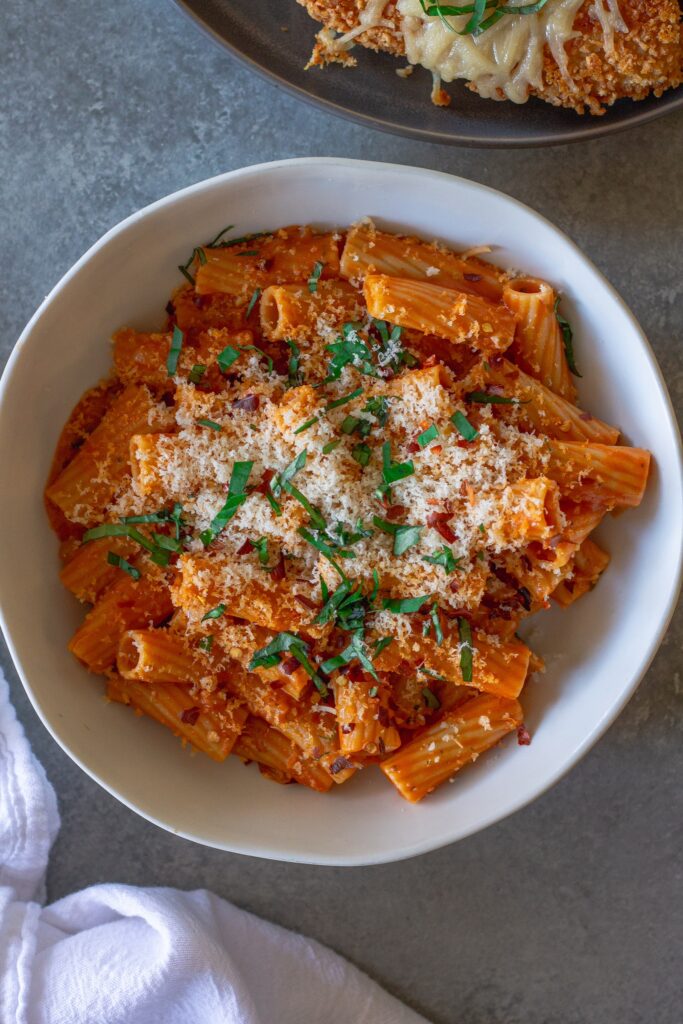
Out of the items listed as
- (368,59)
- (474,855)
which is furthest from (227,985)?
(368,59)

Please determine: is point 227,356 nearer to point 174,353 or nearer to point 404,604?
point 174,353

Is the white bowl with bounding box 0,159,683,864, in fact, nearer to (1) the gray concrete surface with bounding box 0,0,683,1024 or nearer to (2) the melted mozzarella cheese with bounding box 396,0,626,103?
(2) the melted mozzarella cheese with bounding box 396,0,626,103

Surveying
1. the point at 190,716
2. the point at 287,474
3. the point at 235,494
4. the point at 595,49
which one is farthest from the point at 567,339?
the point at 190,716

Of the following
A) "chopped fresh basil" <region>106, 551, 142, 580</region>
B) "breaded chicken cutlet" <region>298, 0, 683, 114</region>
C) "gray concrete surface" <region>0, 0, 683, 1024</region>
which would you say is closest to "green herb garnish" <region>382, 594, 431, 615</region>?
"chopped fresh basil" <region>106, 551, 142, 580</region>

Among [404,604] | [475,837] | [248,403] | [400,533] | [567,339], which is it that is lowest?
[475,837]

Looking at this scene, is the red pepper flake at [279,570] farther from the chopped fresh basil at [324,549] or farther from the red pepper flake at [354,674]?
the red pepper flake at [354,674]
